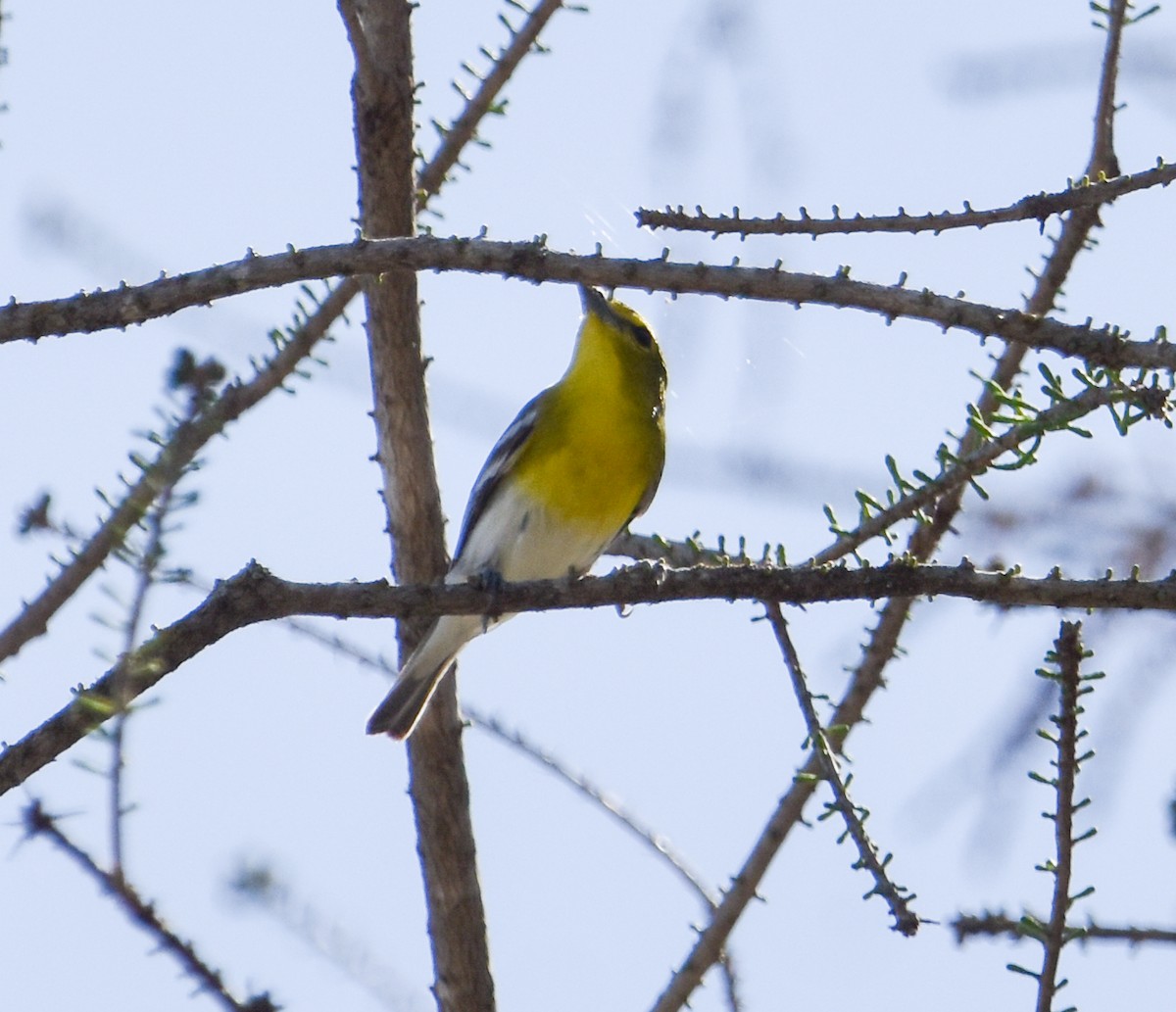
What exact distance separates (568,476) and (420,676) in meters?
1.07

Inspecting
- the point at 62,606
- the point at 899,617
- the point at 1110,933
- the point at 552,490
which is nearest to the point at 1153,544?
the point at 1110,933

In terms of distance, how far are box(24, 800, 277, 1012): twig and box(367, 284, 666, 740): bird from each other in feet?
11.0

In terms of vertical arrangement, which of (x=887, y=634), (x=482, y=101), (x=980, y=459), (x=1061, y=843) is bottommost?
(x=1061, y=843)

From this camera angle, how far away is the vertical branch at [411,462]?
4367mm

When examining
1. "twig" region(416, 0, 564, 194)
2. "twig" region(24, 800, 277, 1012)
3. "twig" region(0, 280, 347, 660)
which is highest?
"twig" region(416, 0, 564, 194)

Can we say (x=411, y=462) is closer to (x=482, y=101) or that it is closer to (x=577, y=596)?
(x=482, y=101)

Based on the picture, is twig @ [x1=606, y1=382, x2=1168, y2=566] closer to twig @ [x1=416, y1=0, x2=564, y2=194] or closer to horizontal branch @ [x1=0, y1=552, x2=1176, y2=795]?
horizontal branch @ [x1=0, y1=552, x2=1176, y2=795]

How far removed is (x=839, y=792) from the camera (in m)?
2.86

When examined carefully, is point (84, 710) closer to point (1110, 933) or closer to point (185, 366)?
point (185, 366)

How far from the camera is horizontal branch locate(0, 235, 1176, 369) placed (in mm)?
2707

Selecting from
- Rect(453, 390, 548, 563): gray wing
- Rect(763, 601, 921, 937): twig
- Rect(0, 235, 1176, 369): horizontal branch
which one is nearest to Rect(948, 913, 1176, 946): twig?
Rect(763, 601, 921, 937): twig

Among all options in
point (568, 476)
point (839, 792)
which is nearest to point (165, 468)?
point (839, 792)

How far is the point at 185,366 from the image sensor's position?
2094 mm

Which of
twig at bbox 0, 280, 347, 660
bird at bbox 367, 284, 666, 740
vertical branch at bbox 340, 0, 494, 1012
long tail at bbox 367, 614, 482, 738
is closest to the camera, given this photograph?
twig at bbox 0, 280, 347, 660
